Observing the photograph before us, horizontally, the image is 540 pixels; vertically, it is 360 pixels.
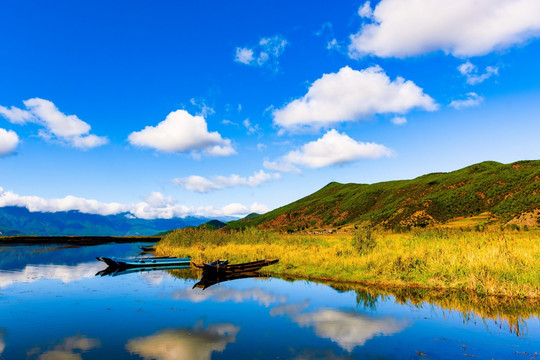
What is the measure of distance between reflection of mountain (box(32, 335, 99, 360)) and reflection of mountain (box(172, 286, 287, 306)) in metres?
7.89

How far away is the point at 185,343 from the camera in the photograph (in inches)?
534

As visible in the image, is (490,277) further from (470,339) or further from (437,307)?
(470,339)

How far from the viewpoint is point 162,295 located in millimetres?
23188

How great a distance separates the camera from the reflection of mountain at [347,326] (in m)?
14.0

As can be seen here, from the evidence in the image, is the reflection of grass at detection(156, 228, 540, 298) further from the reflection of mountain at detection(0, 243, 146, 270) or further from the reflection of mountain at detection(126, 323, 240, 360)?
the reflection of mountain at detection(0, 243, 146, 270)

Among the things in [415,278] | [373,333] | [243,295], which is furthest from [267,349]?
[415,278]

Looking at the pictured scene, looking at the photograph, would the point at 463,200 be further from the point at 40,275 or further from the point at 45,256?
the point at 40,275

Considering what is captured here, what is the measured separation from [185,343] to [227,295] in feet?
31.3

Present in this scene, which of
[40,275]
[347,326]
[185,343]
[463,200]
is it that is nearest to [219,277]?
[347,326]

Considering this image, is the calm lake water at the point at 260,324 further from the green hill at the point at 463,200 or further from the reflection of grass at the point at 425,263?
the green hill at the point at 463,200

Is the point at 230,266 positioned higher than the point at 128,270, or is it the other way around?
the point at 230,266

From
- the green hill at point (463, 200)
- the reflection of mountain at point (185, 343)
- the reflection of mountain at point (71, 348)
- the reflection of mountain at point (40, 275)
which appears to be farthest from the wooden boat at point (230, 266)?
the green hill at point (463, 200)

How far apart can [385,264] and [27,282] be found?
28978 millimetres

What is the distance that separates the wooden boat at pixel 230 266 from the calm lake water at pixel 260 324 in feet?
12.1
